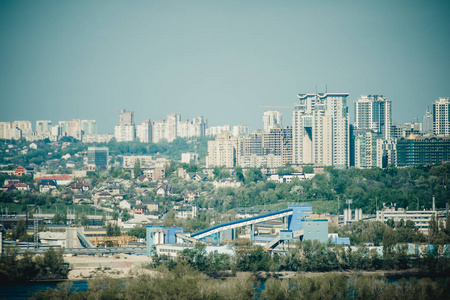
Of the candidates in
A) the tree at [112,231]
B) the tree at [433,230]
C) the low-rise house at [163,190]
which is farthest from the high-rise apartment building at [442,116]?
the tree at [112,231]

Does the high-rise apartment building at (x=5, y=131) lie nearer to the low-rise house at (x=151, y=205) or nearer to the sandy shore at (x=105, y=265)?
the low-rise house at (x=151, y=205)

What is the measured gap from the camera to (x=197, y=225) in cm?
3328

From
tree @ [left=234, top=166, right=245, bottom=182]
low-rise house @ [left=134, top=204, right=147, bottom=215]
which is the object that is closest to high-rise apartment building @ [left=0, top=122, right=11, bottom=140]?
tree @ [left=234, top=166, right=245, bottom=182]

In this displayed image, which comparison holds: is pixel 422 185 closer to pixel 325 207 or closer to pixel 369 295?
pixel 325 207

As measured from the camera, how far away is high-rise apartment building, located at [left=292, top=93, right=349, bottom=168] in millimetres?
55312

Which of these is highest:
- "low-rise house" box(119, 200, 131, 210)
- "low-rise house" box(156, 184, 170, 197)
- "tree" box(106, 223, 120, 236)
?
"low-rise house" box(156, 184, 170, 197)

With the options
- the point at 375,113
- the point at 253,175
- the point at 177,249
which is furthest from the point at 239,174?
the point at 177,249

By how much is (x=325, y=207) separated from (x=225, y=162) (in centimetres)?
2020

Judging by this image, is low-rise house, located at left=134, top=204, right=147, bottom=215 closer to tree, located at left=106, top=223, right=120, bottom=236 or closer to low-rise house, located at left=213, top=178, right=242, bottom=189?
low-rise house, located at left=213, top=178, right=242, bottom=189

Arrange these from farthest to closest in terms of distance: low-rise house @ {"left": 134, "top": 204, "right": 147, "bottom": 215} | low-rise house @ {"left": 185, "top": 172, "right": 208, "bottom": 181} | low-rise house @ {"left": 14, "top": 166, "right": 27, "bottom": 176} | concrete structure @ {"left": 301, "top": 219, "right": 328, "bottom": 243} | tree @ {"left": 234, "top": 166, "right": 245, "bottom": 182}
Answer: low-rise house @ {"left": 14, "top": 166, "right": 27, "bottom": 176} < low-rise house @ {"left": 185, "top": 172, "right": 208, "bottom": 181} < tree @ {"left": 234, "top": 166, "right": 245, "bottom": 182} < low-rise house @ {"left": 134, "top": 204, "right": 147, "bottom": 215} < concrete structure @ {"left": 301, "top": 219, "right": 328, "bottom": 243}

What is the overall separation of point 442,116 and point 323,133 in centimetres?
958

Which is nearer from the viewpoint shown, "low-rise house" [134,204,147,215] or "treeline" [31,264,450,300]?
"treeline" [31,264,450,300]

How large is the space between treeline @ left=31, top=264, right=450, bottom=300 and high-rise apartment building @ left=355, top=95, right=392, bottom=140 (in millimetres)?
42838

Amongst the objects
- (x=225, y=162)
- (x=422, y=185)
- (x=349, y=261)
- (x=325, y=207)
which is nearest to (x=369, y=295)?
(x=349, y=261)
